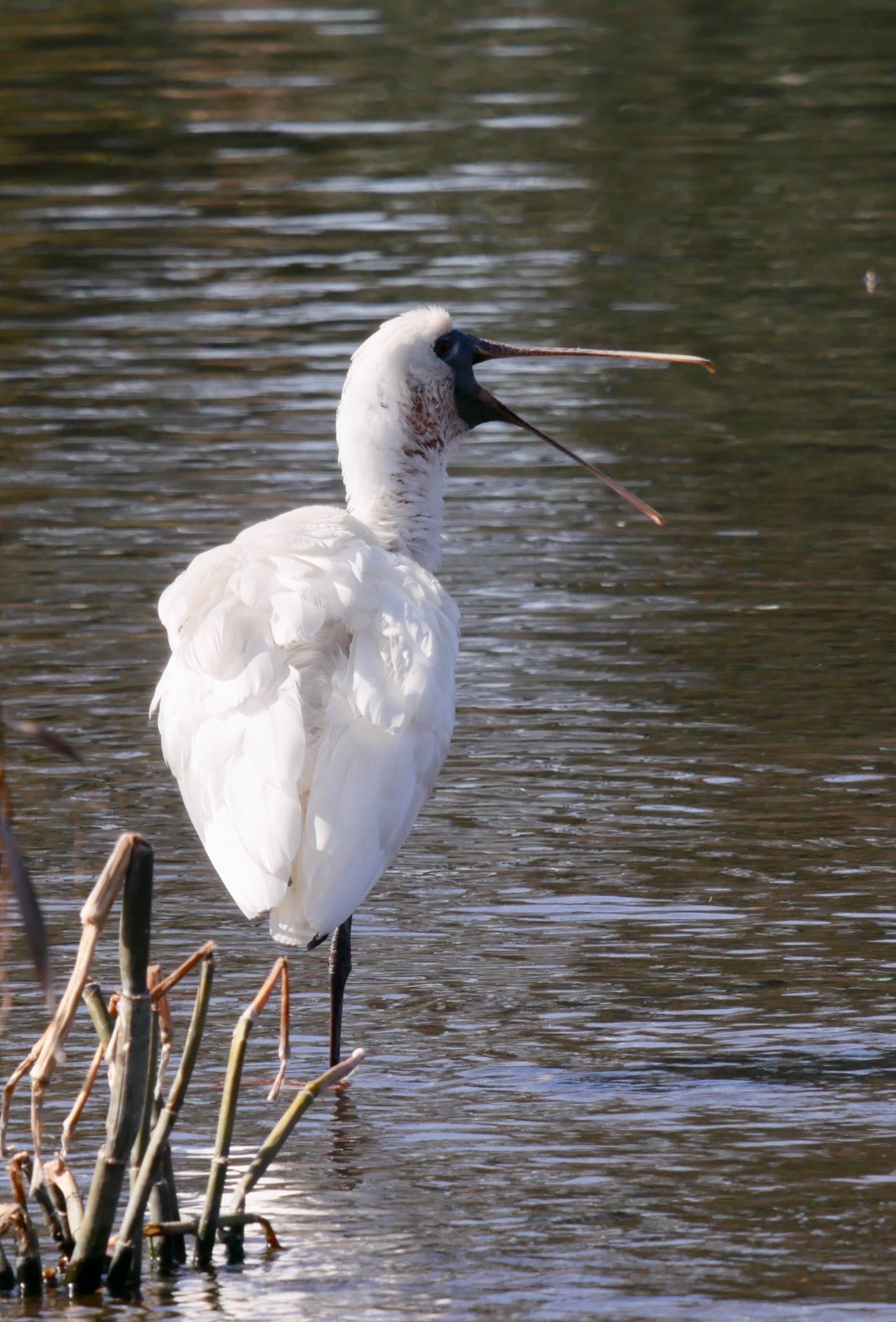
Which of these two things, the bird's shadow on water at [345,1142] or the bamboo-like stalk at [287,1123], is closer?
the bamboo-like stalk at [287,1123]

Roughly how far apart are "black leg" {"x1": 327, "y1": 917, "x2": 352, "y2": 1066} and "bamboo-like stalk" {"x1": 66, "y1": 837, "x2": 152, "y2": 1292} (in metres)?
1.75

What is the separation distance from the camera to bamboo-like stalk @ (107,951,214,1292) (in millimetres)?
5094

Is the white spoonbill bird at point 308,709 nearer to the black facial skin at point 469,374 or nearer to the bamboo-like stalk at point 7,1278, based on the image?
the black facial skin at point 469,374

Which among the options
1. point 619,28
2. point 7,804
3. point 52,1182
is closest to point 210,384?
point 52,1182

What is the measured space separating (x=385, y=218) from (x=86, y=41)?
11.1 meters

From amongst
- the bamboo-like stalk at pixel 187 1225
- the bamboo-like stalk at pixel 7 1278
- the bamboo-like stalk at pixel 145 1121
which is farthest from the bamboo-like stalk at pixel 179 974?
the bamboo-like stalk at pixel 7 1278

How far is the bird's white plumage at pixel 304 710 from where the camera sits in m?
6.36

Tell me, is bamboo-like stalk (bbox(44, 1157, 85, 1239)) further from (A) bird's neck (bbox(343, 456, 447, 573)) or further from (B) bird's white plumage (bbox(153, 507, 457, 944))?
(A) bird's neck (bbox(343, 456, 447, 573))

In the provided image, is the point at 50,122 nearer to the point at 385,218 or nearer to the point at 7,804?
the point at 385,218

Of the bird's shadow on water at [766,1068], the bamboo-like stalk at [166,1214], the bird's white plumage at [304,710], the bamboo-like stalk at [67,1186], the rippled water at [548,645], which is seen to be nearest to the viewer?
the bamboo-like stalk at [67,1186]

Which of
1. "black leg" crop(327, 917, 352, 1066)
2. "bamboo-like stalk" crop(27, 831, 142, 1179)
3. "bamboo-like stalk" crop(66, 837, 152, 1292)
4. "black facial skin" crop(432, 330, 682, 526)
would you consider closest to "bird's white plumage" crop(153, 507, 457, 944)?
"black leg" crop(327, 917, 352, 1066)

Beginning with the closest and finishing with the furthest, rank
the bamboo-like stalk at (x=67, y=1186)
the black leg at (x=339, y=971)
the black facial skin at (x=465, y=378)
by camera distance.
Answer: the bamboo-like stalk at (x=67, y=1186)
the black leg at (x=339, y=971)
the black facial skin at (x=465, y=378)

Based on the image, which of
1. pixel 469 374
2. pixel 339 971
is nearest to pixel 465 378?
pixel 469 374

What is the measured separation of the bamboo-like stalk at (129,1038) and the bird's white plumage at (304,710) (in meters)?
1.17
